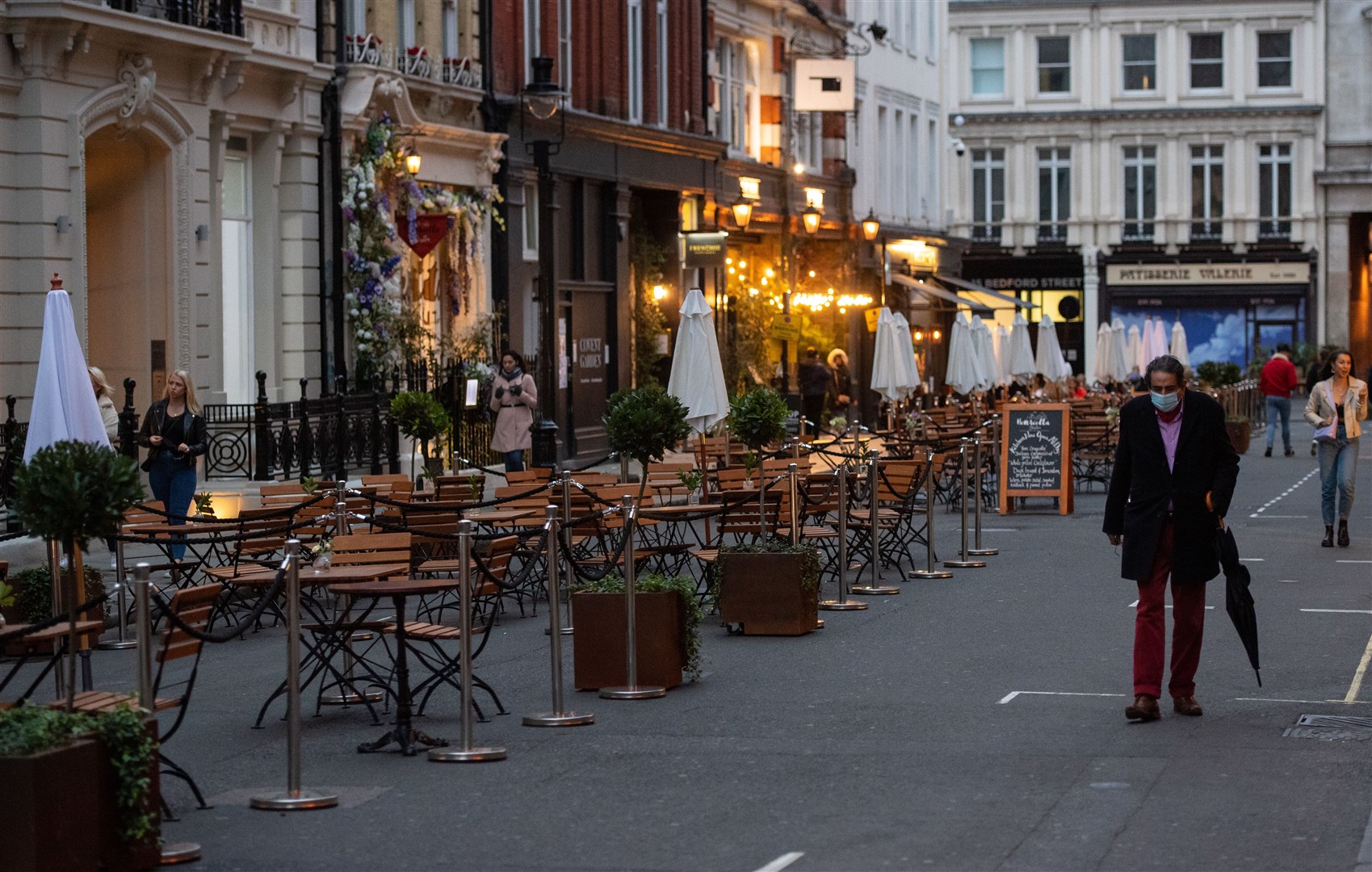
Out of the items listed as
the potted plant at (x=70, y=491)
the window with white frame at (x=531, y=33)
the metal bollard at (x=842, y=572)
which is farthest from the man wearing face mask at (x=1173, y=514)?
the window with white frame at (x=531, y=33)

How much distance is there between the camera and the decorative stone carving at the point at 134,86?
75.4 ft

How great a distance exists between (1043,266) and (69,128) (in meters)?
50.8

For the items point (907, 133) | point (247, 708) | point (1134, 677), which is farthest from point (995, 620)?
point (907, 133)

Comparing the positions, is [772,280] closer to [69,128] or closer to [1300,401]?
[69,128]

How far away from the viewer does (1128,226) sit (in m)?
Answer: 68.9

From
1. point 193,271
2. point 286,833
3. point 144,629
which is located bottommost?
point 286,833

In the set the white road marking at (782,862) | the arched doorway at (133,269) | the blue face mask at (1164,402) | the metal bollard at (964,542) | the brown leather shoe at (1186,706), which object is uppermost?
the arched doorway at (133,269)

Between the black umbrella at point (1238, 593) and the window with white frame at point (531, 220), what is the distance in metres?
22.5

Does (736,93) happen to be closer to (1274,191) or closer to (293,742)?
(1274,191)

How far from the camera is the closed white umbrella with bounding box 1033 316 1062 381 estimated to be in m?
40.4

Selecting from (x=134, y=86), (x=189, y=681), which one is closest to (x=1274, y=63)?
(x=134, y=86)

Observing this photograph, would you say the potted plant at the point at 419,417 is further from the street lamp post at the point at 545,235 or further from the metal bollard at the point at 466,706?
the metal bollard at the point at 466,706

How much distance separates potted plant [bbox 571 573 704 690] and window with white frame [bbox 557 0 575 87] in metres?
22.2

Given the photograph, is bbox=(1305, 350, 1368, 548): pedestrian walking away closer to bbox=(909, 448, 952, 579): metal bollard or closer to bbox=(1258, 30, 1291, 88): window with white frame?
Answer: bbox=(909, 448, 952, 579): metal bollard
